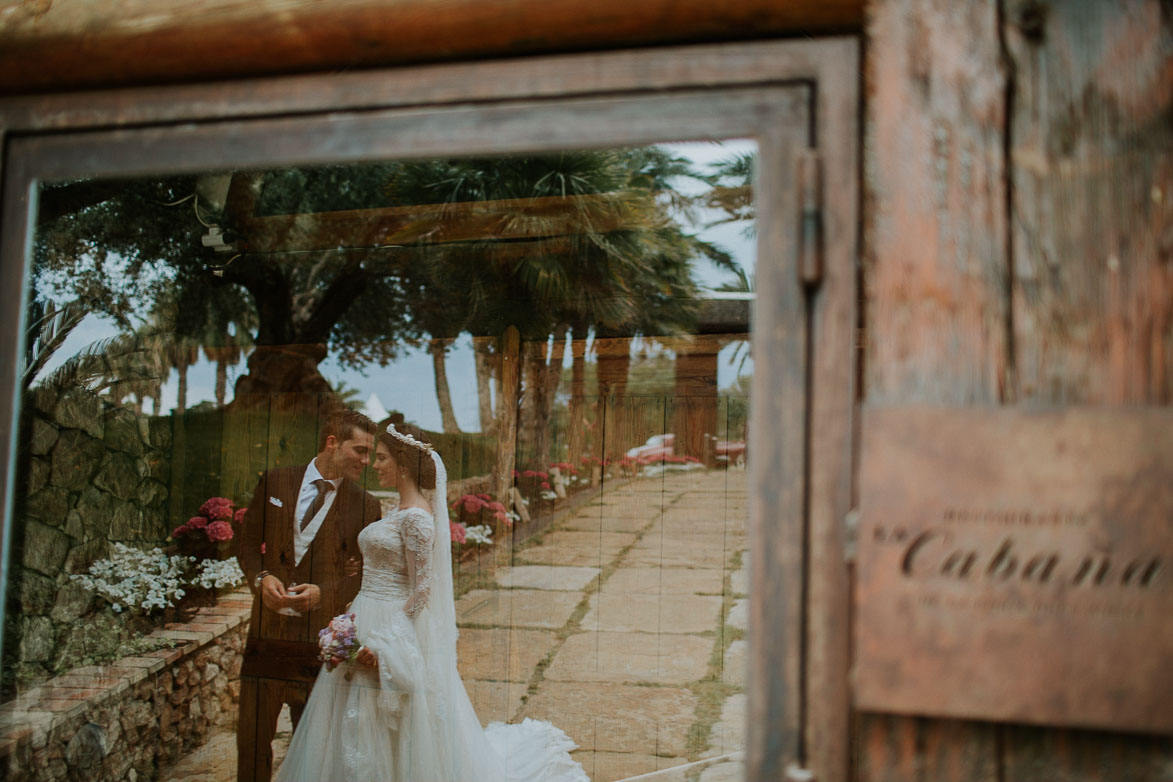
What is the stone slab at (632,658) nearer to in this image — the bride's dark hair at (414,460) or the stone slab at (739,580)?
the stone slab at (739,580)

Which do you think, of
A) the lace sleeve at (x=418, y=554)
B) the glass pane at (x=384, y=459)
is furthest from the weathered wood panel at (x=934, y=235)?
the lace sleeve at (x=418, y=554)

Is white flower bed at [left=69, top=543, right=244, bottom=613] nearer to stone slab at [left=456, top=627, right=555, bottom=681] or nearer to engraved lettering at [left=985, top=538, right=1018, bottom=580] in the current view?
stone slab at [left=456, top=627, right=555, bottom=681]

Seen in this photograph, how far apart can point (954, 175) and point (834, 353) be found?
0.25 m

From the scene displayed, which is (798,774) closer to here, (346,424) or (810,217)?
(810,217)

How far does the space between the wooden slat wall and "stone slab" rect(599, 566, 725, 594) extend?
3.10m

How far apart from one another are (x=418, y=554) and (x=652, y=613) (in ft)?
4.82

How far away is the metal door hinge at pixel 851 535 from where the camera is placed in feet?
2.91

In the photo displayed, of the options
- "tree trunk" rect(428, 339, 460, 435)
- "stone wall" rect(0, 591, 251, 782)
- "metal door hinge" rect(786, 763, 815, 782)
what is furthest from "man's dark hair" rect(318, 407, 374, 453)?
"metal door hinge" rect(786, 763, 815, 782)

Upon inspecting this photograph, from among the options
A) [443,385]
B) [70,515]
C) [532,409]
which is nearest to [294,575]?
[70,515]

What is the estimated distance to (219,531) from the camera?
397cm

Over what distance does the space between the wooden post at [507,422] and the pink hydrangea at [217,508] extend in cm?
143

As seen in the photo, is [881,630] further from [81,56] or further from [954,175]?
[81,56]

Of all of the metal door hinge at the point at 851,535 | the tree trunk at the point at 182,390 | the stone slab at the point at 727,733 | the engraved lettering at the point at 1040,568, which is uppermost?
the tree trunk at the point at 182,390

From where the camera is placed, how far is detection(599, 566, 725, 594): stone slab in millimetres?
3959
